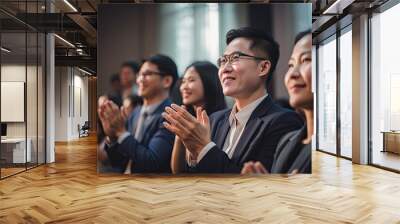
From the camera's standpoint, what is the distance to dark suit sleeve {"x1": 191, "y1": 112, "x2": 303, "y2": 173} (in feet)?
22.2

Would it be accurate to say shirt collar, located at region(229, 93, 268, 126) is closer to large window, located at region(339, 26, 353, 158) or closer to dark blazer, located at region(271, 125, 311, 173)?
dark blazer, located at region(271, 125, 311, 173)

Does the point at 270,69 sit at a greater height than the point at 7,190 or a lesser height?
greater

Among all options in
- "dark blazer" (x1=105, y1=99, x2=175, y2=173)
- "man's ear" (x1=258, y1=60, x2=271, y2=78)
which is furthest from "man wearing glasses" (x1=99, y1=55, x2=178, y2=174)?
"man's ear" (x1=258, y1=60, x2=271, y2=78)

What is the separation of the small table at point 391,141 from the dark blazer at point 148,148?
4.12 m

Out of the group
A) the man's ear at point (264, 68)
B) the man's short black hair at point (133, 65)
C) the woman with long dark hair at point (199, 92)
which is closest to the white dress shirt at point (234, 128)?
the woman with long dark hair at point (199, 92)

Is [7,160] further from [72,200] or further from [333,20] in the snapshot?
[333,20]

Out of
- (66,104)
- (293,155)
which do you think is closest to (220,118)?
(293,155)

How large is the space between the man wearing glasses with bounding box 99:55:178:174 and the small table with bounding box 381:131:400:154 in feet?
13.6

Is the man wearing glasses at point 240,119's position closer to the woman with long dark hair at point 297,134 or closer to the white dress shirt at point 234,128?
the white dress shirt at point 234,128

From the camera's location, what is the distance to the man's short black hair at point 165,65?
6.99 meters

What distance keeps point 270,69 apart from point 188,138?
182 cm

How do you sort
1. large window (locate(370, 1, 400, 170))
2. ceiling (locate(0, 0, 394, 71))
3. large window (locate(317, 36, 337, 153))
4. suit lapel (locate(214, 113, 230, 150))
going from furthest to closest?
1. large window (locate(317, 36, 337, 153))
2. large window (locate(370, 1, 400, 170))
3. ceiling (locate(0, 0, 394, 71))
4. suit lapel (locate(214, 113, 230, 150))

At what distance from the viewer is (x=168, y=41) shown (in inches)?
279

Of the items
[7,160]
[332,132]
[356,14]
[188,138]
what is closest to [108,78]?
[188,138]
